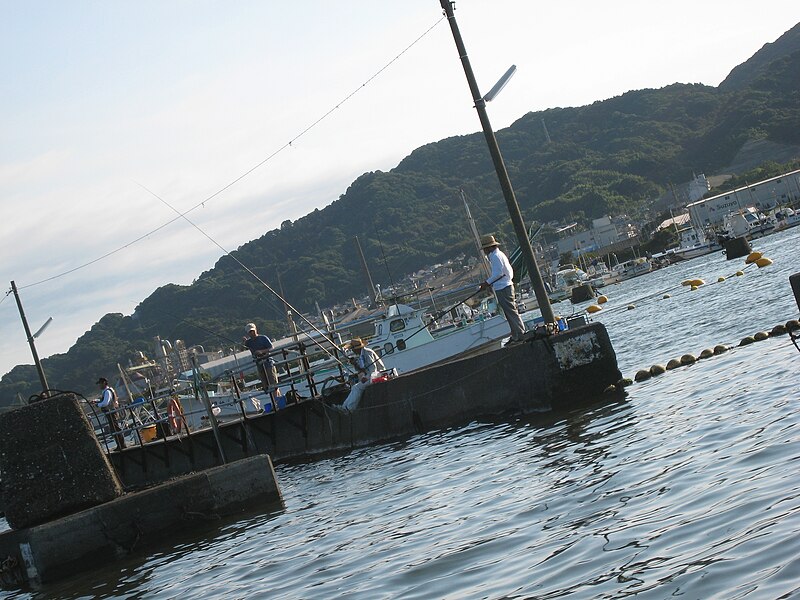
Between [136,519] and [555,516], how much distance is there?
7.03m

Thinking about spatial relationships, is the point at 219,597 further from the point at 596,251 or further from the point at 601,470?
the point at 596,251

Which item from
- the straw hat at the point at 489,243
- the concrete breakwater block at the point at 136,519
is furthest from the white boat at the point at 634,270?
the concrete breakwater block at the point at 136,519

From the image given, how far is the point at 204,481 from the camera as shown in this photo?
1483 cm

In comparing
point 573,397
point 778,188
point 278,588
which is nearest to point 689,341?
point 573,397

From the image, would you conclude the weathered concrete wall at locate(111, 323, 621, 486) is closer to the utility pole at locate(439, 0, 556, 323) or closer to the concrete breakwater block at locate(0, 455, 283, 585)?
the utility pole at locate(439, 0, 556, 323)

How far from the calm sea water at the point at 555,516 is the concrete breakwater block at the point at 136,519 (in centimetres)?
25

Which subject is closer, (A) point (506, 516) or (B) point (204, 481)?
(A) point (506, 516)

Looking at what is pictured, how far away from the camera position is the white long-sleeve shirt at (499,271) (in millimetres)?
16906

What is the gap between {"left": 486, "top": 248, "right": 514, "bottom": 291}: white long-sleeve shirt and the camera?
55.5ft

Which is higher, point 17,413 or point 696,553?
point 17,413

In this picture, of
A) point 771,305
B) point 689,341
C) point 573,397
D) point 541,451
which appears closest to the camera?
point 541,451

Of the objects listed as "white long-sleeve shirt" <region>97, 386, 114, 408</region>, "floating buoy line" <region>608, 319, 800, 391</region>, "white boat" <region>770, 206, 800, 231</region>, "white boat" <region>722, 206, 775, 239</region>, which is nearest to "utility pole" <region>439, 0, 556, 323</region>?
"floating buoy line" <region>608, 319, 800, 391</region>

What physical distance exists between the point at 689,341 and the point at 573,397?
10.0 m

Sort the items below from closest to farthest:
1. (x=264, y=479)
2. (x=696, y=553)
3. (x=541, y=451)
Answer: (x=696, y=553)
(x=541, y=451)
(x=264, y=479)
